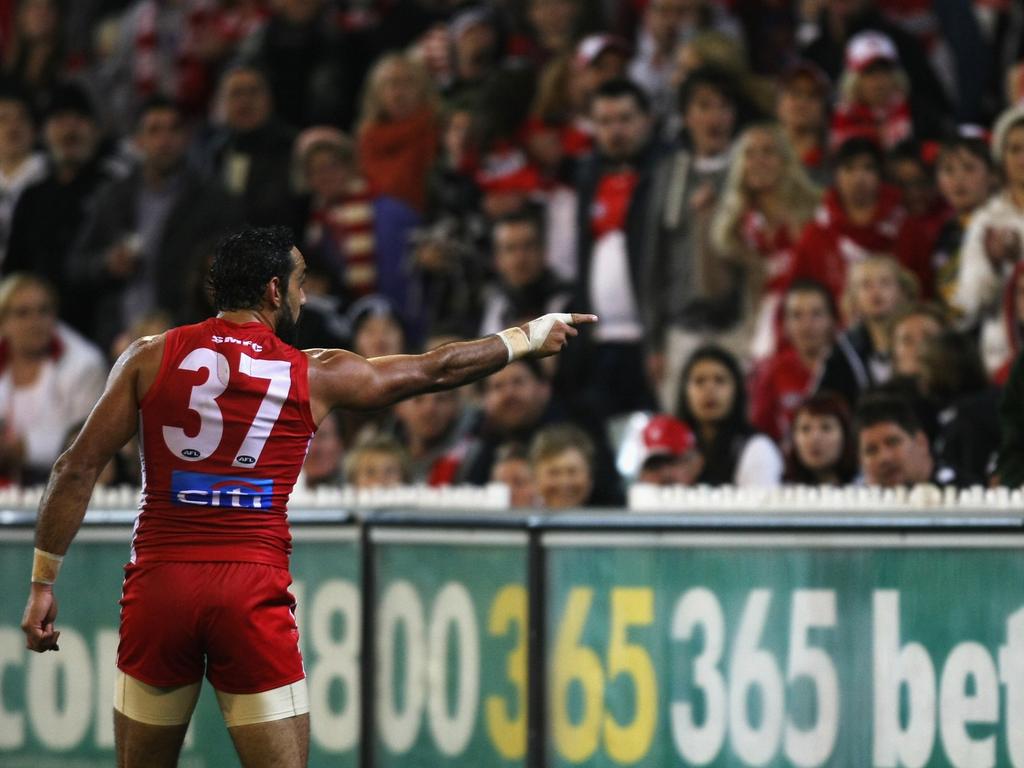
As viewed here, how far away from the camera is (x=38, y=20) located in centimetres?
1622

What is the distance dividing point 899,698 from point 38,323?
7.04 metres

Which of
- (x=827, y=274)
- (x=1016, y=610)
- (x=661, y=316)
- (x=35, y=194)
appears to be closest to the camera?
(x=1016, y=610)

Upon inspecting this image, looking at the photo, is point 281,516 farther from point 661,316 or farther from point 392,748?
point 661,316

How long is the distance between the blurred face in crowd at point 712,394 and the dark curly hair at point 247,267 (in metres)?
4.09

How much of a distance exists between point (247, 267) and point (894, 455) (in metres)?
3.35

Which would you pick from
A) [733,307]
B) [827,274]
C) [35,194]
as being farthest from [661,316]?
[35,194]

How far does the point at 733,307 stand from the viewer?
36.4 ft

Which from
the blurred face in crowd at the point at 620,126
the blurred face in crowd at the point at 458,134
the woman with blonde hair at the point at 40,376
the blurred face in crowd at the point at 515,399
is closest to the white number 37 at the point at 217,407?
the blurred face in crowd at the point at 515,399

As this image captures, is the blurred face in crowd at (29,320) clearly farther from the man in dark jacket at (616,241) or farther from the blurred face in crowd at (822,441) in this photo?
the blurred face in crowd at (822,441)

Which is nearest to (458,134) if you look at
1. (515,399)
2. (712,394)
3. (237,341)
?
(515,399)

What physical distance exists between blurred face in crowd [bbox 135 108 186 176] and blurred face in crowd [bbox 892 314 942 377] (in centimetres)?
629

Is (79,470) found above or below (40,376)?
below

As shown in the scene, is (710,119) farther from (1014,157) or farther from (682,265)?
(1014,157)

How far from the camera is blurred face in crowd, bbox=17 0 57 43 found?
16.1 meters
